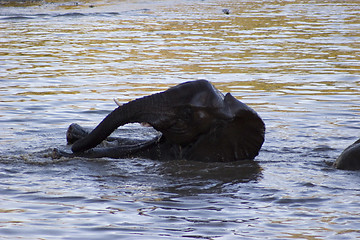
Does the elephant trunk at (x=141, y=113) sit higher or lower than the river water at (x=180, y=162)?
higher

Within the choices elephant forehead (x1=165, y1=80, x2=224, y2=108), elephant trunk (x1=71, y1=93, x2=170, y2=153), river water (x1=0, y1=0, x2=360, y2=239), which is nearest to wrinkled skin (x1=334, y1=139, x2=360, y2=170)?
river water (x1=0, y1=0, x2=360, y2=239)

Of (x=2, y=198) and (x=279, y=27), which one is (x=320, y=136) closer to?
(x=2, y=198)

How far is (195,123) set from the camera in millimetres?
7773

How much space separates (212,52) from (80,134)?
9840mm

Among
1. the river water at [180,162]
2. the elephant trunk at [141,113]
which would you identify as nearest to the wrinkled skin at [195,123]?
the elephant trunk at [141,113]

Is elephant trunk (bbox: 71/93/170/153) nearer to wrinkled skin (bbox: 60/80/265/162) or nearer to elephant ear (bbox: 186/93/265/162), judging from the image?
wrinkled skin (bbox: 60/80/265/162)

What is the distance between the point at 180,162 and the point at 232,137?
2.04 feet

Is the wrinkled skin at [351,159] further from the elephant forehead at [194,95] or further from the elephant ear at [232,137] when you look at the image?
the elephant forehead at [194,95]

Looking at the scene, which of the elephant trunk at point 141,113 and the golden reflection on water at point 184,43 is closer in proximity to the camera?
the elephant trunk at point 141,113

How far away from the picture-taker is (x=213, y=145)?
315 inches

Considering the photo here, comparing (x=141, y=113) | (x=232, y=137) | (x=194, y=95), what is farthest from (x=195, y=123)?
(x=141, y=113)

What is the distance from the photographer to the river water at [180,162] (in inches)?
243

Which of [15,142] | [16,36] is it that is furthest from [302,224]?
[16,36]

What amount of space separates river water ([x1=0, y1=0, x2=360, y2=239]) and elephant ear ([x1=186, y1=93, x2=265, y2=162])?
0.42 ft
